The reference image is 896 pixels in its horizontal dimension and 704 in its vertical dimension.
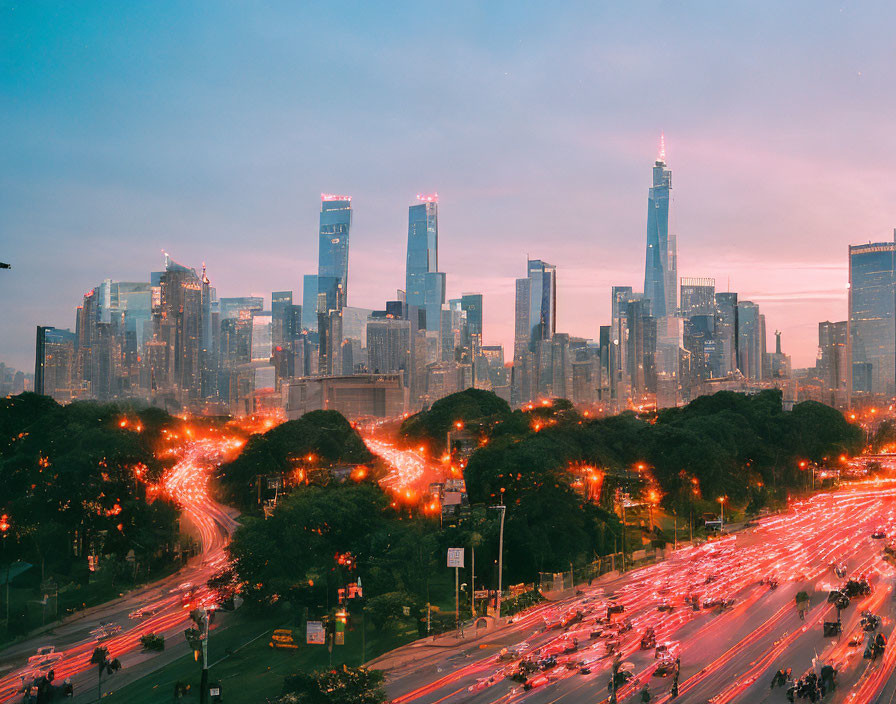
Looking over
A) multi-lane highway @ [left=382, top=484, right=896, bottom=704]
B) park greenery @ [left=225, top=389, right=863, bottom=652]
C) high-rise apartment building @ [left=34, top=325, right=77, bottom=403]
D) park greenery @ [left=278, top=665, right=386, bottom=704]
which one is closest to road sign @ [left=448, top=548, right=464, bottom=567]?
park greenery @ [left=225, top=389, right=863, bottom=652]

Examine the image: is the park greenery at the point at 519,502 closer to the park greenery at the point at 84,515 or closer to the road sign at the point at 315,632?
the road sign at the point at 315,632

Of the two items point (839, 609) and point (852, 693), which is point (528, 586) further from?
point (852, 693)

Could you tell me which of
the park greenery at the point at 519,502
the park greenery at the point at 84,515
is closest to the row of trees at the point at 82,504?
the park greenery at the point at 84,515

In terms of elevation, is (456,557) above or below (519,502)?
below

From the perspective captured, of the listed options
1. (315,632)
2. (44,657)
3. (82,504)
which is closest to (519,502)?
(315,632)

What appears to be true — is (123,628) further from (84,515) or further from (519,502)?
(519,502)

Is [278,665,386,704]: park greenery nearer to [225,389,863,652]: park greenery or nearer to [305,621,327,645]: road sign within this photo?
[305,621,327,645]: road sign
